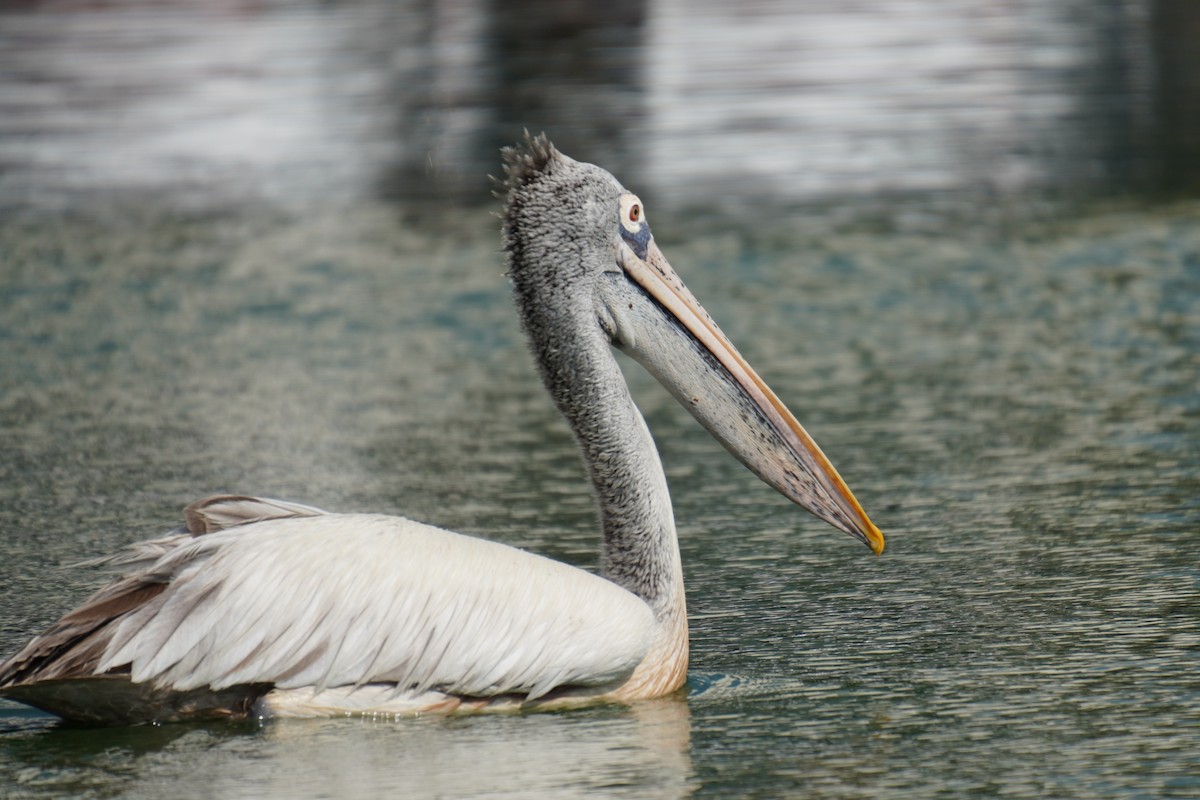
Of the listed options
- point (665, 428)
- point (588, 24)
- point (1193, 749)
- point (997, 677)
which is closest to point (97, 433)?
point (665, 428)

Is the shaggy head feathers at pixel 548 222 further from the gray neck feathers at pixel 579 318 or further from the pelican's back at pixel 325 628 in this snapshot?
the pelican's back at pixel 325 628

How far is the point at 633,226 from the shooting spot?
4.05 metres

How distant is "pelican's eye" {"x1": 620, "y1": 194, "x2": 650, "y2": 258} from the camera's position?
13.3ft

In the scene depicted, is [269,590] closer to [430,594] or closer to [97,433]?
[430,594]

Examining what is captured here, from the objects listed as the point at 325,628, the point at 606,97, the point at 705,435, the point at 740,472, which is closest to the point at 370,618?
the point at 325,628

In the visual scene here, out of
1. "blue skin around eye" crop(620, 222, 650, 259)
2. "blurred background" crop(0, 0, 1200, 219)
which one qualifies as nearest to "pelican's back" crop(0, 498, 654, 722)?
"blue skin around eye" crop(620, 222, 650, 259)

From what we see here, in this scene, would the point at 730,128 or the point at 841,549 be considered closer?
the point at 841,549

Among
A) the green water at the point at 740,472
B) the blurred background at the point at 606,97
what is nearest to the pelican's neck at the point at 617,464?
the green water at the point at 740,472

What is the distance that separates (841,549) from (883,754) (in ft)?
5.31

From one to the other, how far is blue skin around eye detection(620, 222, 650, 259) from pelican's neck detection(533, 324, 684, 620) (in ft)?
0.60

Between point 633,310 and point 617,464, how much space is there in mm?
337

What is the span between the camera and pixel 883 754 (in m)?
3.32

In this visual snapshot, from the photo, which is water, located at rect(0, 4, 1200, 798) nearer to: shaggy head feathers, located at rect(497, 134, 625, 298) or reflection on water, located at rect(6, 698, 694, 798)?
reflection on water, located at rect(6, 698, 694, 798)

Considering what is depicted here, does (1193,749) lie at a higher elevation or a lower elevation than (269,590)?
lower
